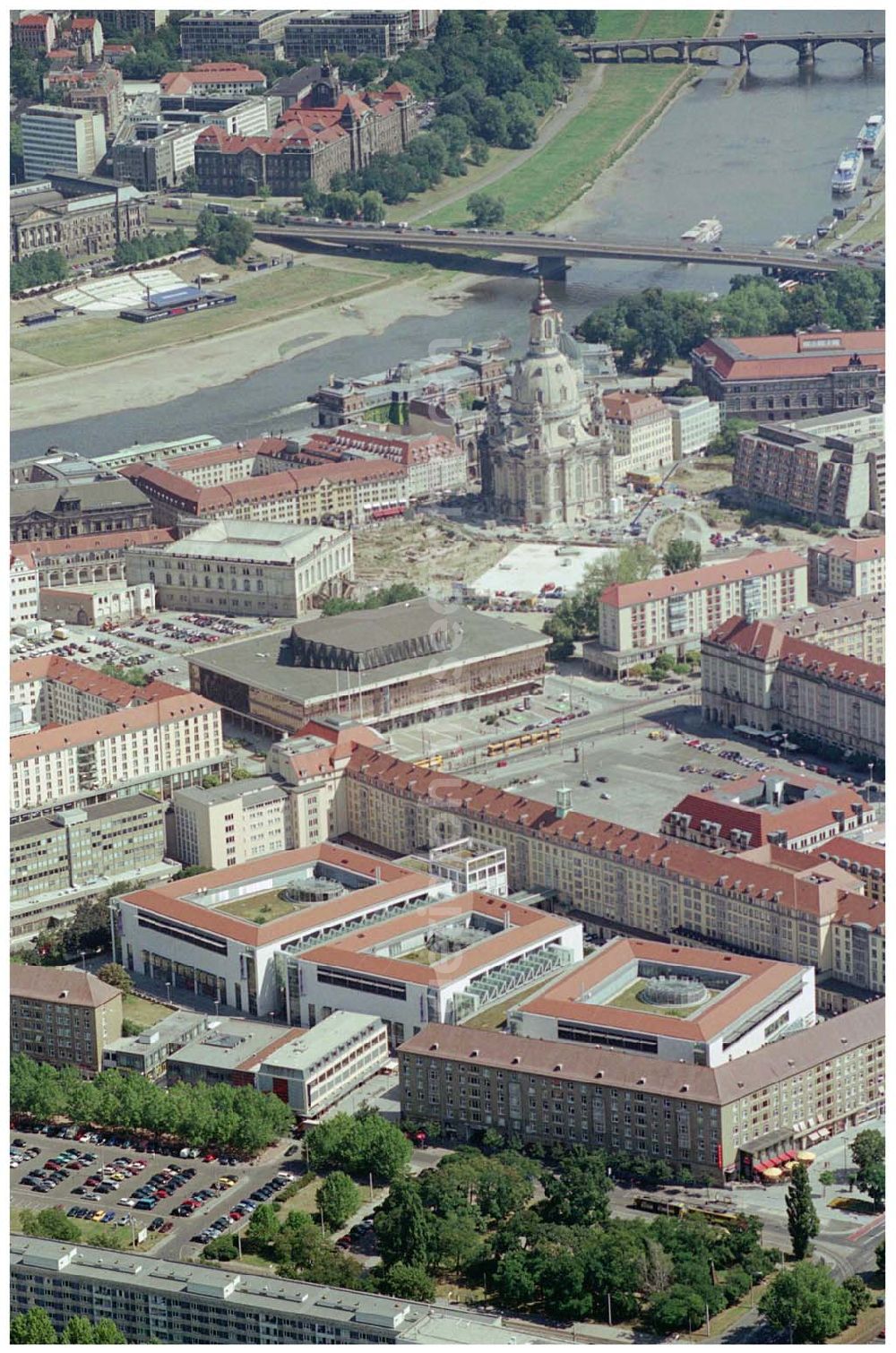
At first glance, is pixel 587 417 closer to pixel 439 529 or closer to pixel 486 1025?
pixel 439 529

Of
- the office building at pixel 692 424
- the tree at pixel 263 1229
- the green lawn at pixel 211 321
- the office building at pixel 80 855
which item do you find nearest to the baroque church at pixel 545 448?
the office building at pixel 692 424

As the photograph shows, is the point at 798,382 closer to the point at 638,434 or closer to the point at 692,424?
A: the point at 692,424

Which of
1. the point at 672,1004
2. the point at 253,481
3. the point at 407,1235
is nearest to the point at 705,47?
the point at 253,481

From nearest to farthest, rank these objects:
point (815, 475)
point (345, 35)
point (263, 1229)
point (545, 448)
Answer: point (263, 1229), point (815, 475), point (545, 448), point (345, 35)

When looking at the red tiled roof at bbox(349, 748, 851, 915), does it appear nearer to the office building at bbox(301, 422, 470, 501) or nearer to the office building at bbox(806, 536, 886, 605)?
the office building at bbox(806, 536, 886, 605)

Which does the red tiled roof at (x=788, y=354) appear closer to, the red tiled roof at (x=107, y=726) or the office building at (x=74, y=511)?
the office building at (x=74, y=511)

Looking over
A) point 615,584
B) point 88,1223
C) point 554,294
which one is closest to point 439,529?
point 615,584
